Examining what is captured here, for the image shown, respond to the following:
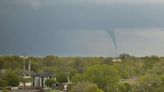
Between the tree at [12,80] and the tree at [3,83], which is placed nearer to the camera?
the tree at [3,83]

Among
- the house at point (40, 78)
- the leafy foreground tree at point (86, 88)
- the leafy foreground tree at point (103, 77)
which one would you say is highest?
the house at point (40, 78)

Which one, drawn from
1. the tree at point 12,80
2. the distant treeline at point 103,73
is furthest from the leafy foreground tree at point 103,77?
the tree at point 12,80

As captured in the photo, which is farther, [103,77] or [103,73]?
[103,73]

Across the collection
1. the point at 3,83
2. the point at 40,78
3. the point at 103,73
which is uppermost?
the point at 40,78

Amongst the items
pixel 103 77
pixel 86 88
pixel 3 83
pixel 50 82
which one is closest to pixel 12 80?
pixel 3 83

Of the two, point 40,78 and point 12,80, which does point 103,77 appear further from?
point 40,78

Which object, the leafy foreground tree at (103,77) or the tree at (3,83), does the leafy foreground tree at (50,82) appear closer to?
the tree at (3,83)

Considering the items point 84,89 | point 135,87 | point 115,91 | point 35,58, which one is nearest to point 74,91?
point 84,89

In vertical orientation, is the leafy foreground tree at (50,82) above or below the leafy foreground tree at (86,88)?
above

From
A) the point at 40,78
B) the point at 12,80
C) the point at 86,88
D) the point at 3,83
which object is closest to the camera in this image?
the point at 86,88

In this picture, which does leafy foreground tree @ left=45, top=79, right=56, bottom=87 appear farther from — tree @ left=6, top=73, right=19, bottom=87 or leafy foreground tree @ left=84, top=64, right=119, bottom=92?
leafy foreground tree @ left=84, top=64, right=119, bottom=92
